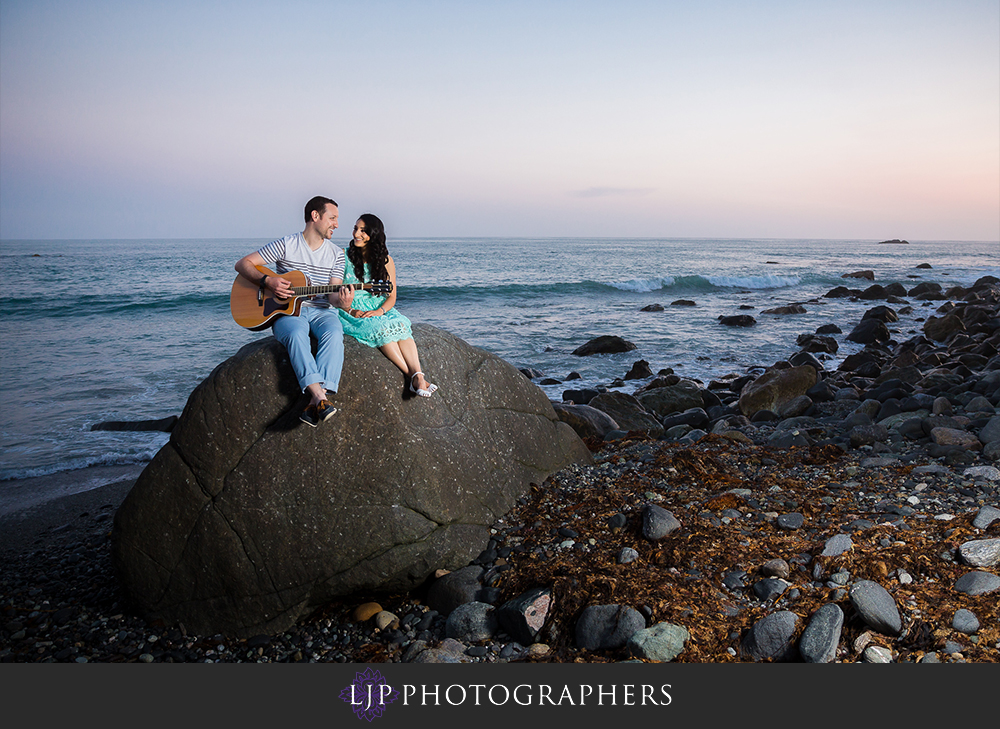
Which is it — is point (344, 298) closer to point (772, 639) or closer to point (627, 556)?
point (627, 556)

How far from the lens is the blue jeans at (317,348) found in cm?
442

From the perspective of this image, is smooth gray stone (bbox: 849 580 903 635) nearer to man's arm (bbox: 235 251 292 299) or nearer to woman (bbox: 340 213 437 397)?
woman (bbox: 340 213 437 397)

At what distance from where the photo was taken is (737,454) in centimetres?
627

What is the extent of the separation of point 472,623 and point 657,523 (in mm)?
1526

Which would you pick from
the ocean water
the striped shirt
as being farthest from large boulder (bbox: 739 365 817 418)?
the striped shirt

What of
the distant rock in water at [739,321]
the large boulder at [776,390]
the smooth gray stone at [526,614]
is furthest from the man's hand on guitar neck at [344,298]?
the distant rock in water at [739,321]

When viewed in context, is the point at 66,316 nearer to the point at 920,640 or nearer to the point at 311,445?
the point at 311,445

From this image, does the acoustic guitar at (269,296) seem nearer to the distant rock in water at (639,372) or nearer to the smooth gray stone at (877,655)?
the smooth gray stone at (877,655)

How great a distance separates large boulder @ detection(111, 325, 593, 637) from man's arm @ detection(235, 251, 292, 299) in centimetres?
43

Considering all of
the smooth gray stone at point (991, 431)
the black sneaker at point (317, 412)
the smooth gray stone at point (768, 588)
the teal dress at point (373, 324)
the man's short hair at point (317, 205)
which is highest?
the man's short hair at point (317, 205)

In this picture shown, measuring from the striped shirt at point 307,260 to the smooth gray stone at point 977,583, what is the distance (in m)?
4.73

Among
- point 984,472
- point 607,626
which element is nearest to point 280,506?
point 607,626

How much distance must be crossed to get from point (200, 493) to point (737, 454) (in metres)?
4.95


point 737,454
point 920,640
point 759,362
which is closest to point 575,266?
point 759,362
